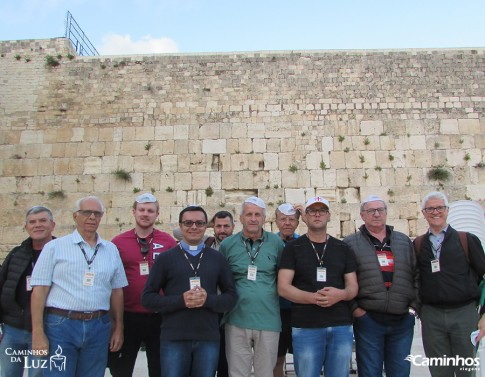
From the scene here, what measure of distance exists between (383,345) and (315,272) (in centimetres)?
99

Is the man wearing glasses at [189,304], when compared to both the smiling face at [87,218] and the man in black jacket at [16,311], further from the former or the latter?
the man in black jacket at [16,311]

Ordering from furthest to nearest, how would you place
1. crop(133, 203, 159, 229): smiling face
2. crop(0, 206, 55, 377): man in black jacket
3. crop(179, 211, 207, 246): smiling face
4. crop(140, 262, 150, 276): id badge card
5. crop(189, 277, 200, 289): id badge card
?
crop(133, 203, 159, 229): smiling face, crop(140, 262, 150, 276): id badge card, crop(0, 206, 55, 377): man in black jacket, crop(179, 211, 207, 246): smiling face, crop(189, 277, 200, 289): id badge card

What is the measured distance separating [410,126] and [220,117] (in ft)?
15.6

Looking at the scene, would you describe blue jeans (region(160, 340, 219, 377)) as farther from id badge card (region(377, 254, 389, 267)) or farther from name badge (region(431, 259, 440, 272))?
name badge (region(431, 259, 440, 272))

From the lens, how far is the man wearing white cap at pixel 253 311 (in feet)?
13.7

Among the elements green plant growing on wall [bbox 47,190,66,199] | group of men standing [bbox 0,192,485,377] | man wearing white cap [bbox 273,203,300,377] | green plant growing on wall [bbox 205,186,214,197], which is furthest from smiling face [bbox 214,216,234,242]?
green plant growing on wall [bbox 47,190,66,199]

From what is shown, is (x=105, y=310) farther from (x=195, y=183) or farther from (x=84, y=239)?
(x=195, y=183)

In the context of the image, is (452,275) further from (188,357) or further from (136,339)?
(136,339)

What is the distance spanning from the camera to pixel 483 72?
1173 cm

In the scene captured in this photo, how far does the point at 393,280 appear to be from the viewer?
431 cm

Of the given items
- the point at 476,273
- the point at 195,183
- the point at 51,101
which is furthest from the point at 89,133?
the point at 476,273

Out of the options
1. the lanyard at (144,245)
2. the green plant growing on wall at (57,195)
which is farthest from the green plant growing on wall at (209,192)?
the lanyard at (144,245)

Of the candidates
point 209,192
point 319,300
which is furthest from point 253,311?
point 209,192

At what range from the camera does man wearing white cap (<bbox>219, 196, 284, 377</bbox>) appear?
4.18m
